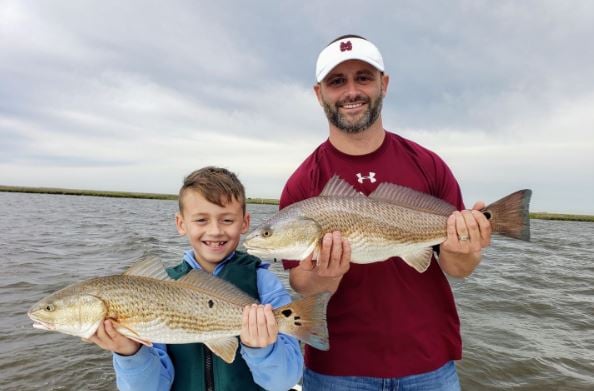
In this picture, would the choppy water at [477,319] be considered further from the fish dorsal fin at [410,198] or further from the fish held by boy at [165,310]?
the fish dorsal fin at [410,198]

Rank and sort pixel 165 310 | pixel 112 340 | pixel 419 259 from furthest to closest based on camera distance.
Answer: pixel 419 259, pixel 165 310, pixel 112 340

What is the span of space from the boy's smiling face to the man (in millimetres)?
582

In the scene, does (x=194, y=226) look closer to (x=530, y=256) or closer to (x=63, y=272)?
(x=63, y=272)

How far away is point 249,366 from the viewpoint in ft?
10.7

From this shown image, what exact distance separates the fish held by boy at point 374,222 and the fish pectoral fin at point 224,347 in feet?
2.72

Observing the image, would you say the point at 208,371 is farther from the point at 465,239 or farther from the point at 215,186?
the point at 465,239

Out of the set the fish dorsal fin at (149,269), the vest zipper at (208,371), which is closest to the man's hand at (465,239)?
the vest zipper at (208,371)

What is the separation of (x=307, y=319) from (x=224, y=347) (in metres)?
0.76

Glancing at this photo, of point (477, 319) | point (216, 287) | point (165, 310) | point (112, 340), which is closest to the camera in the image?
point (112, 340)

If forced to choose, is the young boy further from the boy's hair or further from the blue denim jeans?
the blue denim jeans

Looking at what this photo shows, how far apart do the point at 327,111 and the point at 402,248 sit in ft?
4.91

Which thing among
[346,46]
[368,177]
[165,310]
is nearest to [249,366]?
[165,310]

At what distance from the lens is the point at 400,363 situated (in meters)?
3.39

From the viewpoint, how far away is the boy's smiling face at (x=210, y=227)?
3.74 metres
